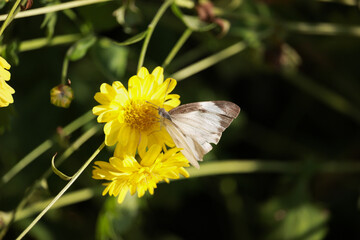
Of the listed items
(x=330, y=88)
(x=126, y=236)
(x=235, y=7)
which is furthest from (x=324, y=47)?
(x=126, y=236)

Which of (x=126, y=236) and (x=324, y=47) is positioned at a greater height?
(x=324, y=47)

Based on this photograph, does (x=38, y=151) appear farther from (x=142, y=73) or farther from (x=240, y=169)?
(x=240, y=169)

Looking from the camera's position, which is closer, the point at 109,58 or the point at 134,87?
the point at 134,87

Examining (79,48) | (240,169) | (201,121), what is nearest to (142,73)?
(201,121)

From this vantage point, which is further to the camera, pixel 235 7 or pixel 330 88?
pixel 330 88

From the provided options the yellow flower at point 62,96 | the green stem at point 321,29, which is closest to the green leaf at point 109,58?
the yellow flower at point 62,96

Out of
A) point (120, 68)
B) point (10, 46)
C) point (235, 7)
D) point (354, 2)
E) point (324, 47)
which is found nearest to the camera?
point (10, 46)

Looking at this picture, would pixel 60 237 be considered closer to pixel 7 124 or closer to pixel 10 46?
pixel 7 124

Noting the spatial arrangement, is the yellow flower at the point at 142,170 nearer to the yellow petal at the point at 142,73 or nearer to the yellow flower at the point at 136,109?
the yellow flower at the point at 136,109
